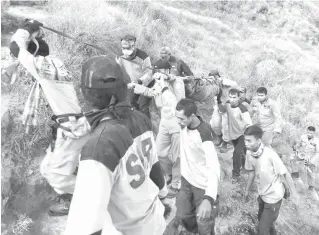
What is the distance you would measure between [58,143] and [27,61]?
79 cm

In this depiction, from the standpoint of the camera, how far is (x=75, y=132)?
2.29 m

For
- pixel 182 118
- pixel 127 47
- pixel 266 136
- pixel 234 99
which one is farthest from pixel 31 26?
pixel 266 136

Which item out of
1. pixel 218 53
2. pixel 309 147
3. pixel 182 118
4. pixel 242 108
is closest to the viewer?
pixel 182 118

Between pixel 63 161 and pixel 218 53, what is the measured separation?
9.10 m

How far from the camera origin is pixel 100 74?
1528 mm

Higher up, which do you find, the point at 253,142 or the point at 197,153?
the point at 253,142

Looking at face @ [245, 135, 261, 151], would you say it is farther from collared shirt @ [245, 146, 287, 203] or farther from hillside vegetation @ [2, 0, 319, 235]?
hillside vegetation @ [2, 0, 319, 235]

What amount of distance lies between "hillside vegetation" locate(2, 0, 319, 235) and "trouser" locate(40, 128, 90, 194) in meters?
1.05

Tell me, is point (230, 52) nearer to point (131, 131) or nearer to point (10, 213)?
point (10, 213)

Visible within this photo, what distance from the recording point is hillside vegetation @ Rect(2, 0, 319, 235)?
3.90m

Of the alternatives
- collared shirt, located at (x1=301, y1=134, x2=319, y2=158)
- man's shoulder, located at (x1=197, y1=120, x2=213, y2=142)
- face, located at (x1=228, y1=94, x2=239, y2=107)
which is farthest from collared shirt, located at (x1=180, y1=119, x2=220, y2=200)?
collared shirt, located at (x1=301, y1=134, x2=319, y2=158)

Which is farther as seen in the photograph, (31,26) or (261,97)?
(261,97)

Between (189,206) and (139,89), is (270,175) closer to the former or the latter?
(189,206)

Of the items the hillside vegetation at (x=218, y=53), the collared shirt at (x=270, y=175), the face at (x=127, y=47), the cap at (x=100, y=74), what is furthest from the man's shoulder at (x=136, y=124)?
the face at (x=127, y=47)
